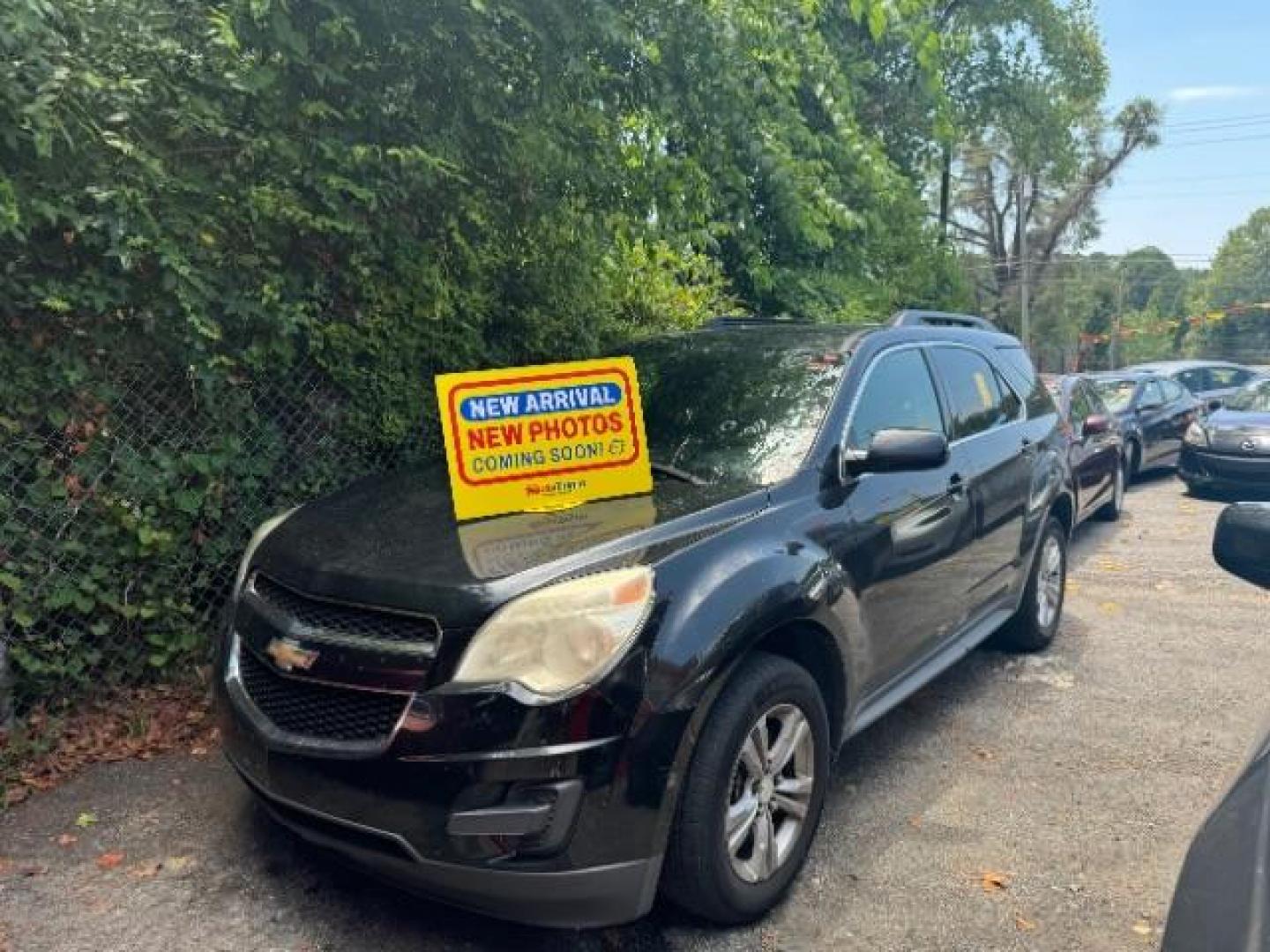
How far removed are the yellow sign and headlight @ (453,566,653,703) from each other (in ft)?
2.42

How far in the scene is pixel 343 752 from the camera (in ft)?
7.57

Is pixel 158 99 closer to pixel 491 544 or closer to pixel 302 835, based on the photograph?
pixel 491 544

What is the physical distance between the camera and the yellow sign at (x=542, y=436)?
3.02 metres

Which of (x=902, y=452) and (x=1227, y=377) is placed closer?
(x=902, y=452)

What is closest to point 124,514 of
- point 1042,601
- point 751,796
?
point 751,796

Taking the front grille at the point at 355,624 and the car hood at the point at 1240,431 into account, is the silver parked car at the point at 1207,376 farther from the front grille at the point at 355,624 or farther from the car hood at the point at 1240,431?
the front grille at the point at 355,624

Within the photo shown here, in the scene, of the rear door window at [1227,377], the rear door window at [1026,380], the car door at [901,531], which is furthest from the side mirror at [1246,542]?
the rear door window at [1227,377]

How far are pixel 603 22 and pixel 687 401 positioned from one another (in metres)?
1.90

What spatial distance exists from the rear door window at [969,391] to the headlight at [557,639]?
2.24 m

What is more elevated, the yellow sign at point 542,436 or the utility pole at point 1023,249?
the utility pole at point 1023,249

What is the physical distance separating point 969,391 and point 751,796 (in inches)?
98.3

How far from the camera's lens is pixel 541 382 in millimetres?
3172

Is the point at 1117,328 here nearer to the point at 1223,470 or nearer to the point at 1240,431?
the point at 1240,431

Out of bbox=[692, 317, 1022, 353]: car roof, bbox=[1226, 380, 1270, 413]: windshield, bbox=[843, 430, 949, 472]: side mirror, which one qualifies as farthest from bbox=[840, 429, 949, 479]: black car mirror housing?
bbox=[1226, 380, 1270, 413]: windshield
